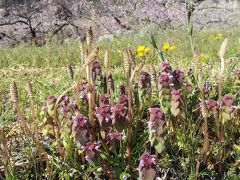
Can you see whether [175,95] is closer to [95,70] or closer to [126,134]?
[126,134]

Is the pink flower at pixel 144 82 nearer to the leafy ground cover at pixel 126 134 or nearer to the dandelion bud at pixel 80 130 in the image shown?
the leafy ground cover at pixel 126 134

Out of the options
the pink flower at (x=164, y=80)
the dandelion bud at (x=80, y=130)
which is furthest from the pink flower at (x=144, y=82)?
the dandelion bud at (x=80, y=130)

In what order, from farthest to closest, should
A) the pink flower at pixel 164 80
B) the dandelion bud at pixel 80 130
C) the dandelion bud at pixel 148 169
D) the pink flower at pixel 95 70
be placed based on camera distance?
the pink flower at pixel 95 70
the pink flower at pixel 164 80
the dandelion bud at pixel 80 130
the dandelion bud at pixel 148 169

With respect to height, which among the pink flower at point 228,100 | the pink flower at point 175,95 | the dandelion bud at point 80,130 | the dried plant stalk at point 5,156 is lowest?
the dried plant stalk at point 5,156

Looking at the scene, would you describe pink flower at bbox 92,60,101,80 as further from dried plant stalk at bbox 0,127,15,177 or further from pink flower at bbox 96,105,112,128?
dried plant stalk at bbox 0,127,15,177

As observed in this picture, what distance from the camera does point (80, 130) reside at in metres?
1.57

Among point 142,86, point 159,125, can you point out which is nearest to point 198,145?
point 142,86

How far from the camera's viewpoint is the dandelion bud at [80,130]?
1.56 meters

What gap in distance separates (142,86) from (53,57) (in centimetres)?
495

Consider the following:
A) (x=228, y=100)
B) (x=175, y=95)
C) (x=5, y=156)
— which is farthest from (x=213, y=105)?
(x=5, y=156)

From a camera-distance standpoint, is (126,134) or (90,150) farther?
(126,134)

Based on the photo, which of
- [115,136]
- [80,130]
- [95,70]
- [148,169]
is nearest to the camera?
[148,169]

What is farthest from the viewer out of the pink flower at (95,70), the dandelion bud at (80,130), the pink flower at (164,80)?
the pink flower at (95,70)

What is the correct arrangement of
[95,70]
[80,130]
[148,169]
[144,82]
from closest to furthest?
[148,169]
[80,130]
[144,82]
[95,70]
